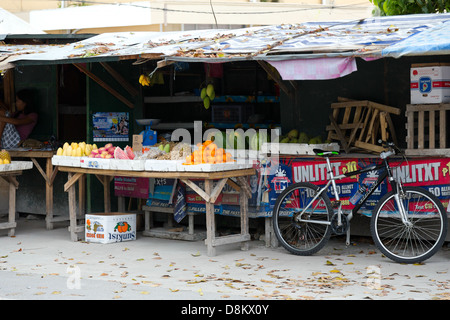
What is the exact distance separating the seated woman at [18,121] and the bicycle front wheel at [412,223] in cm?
627

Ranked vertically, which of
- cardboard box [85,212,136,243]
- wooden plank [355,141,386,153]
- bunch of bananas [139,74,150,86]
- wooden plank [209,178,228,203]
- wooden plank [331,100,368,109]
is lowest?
cardboard box [85,212,136,243]

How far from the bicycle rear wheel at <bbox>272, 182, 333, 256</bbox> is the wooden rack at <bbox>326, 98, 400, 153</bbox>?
843mm

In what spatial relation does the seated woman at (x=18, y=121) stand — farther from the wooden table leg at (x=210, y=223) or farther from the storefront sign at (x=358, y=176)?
the storefront sign at (x=358, y=176)

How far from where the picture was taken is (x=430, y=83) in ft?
29.5

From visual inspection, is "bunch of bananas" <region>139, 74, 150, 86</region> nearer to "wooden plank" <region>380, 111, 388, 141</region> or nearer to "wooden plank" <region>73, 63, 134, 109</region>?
"wooden plank" <region>73, 63, 134, 109</region>

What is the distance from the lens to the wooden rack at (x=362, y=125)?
31.1ft

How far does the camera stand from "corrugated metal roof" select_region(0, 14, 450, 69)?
27.6 ft

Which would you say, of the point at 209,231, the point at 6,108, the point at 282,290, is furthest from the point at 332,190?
the point at 6,108

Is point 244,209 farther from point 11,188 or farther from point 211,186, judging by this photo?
point 11,188

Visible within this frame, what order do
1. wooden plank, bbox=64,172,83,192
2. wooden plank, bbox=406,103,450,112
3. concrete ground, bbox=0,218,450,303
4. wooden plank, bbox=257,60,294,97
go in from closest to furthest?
1. concrete ground, bbox=0,218,450,303
2. wooden plank, bbox=406,103,450,112
3. wooden plank, bbox=257,60,294,97
4. wooden plank, bbox=64,172,83,192

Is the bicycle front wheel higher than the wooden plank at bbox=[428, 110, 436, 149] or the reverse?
the reverse

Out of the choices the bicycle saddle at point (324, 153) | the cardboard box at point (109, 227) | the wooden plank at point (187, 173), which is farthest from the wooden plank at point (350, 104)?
the cardboard box at point (109, 227)

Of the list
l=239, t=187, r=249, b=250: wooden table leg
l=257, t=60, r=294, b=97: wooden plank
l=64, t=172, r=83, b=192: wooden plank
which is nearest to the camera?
l=239, t=187, r=249, b=250: wooden table leg

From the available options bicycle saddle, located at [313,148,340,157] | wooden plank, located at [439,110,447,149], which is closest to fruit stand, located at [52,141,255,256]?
bicycle saddle, located at [313,148,340,157]
